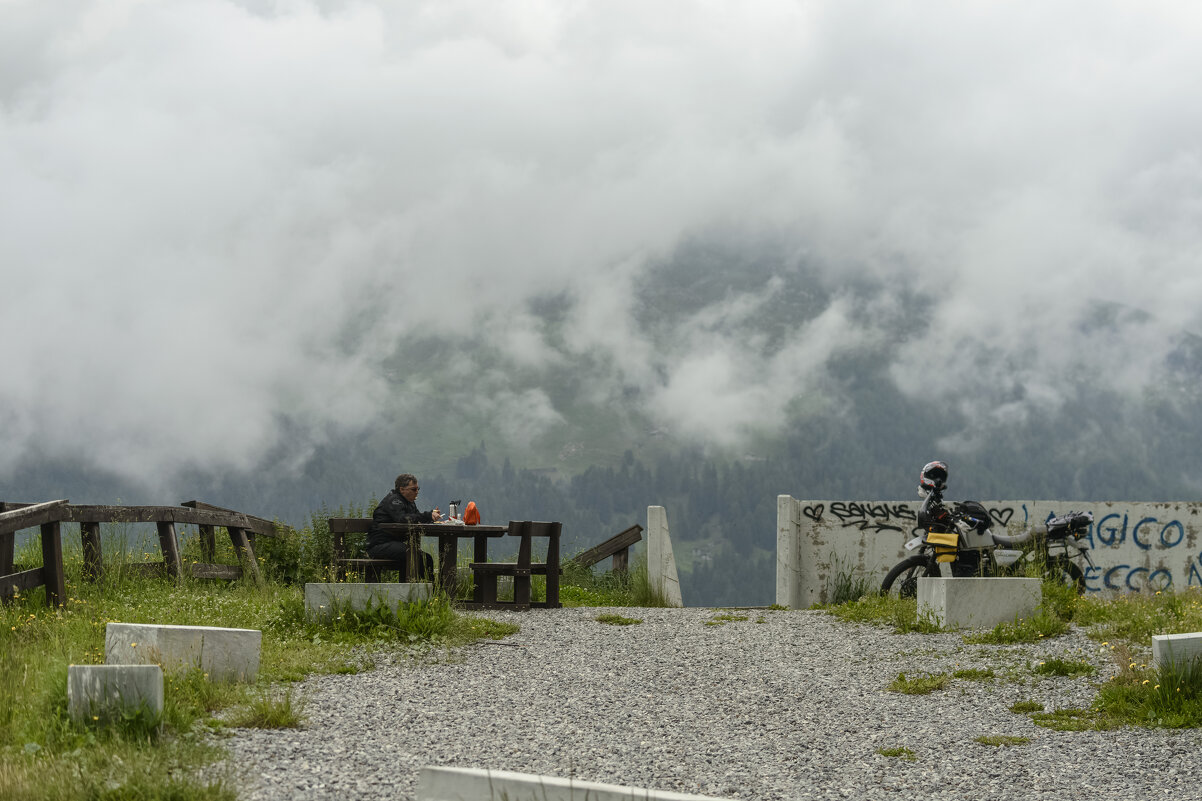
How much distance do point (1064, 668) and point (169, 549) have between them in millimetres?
10476

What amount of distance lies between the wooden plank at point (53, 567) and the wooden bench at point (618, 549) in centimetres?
1011

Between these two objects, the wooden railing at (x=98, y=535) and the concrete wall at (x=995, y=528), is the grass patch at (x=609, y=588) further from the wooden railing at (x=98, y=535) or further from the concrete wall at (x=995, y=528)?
the wooden railing at (x=98, y=535)

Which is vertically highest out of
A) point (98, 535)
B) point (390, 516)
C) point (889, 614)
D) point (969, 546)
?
point (390, 516)

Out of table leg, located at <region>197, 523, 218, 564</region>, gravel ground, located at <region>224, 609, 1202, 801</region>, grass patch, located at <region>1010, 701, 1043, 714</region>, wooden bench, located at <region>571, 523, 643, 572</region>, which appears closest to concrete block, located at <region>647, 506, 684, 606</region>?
→ wooden bench, located at <region>571, 523, 643, 572</region>

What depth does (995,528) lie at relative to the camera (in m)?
17.2

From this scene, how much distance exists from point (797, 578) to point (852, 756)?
37.6ft

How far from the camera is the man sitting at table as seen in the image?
41.8 feet

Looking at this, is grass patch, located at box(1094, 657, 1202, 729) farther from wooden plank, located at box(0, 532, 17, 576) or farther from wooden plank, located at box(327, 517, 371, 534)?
wooden plank, located at box(0, 532, 17, 576)

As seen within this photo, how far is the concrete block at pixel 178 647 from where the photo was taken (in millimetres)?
6879

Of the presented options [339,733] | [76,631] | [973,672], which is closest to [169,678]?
[339,733]

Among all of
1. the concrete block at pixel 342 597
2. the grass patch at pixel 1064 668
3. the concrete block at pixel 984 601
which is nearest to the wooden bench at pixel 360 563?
the concrete block at pixel 342 597

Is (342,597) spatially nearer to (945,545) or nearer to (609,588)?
(945,545)

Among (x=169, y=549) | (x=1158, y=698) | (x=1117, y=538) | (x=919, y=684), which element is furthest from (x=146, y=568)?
(x=1117, y=538)

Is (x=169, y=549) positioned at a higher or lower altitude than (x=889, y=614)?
higher
